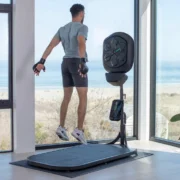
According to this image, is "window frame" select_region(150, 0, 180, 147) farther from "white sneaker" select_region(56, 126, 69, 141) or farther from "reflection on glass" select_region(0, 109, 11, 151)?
"reflection on glass" select_region(0, 109, 11, 151)

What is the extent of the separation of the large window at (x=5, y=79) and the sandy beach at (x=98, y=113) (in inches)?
3.4

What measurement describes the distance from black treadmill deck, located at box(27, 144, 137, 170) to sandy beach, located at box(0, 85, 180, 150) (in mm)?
728

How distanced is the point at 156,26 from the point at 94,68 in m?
1.25

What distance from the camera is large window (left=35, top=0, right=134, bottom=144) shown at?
218 inches

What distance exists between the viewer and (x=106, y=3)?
6023 millimetres

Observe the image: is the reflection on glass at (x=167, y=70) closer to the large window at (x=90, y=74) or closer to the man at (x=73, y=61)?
the large window at (x=90, y=74)

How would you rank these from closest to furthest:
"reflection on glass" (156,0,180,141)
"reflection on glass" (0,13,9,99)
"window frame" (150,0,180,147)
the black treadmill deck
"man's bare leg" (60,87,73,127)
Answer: the black treadmill deck → "reflection on glass" (0,13,9,99) → "man's bare leg" (60,87,73,127) → "reflection on glass" (156,0,180,141) → "window frame" (150,0,180,147)

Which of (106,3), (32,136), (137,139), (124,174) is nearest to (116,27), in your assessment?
(106,3)

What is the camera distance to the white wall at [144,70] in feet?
20.4

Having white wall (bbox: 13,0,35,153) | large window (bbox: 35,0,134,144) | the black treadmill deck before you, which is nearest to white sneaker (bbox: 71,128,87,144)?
the black treadmill deck

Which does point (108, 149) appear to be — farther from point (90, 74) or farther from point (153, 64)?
point (153, 64)

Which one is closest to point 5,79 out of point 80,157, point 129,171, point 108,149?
point 80,157

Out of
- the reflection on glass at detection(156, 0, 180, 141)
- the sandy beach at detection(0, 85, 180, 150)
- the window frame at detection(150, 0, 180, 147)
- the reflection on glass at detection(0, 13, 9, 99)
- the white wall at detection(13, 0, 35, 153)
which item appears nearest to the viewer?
the white wall at detection(13, 0, 35, 153)

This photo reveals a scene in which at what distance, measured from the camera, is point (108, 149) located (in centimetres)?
496
